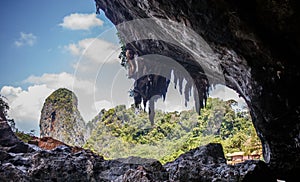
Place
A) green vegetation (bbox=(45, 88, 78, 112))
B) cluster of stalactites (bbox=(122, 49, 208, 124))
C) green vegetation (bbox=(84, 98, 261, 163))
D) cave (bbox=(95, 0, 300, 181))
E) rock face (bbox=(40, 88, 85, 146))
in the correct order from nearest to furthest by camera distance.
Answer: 1. cave (bbox=(95, 0, 300, 181))
2. cluster of stalactites (bbox=(122, 49, 208, 124))
3. green vegetation (bbox=(84, 98, 261, 163))
4. rock face (bbox=(40, 88, 85, 146))
5. green vegetation (bbox=(45, 88, 78, 112))

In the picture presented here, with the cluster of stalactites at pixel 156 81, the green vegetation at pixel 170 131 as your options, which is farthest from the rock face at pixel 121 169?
the green vegetation at pixel 170 131

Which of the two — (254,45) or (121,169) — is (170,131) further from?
(254,45)

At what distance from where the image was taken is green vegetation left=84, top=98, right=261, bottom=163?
16281 millimetres

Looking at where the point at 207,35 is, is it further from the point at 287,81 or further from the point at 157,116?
the point at 157,116

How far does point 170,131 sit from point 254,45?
13761 mm

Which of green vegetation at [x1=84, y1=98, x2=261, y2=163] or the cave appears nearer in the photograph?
the cave

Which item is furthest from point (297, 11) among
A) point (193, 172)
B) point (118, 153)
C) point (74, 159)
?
point (118, 153)

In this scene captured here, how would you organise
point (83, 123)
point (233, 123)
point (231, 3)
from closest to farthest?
point (231, 3), point (233, 123), point (83, 123)

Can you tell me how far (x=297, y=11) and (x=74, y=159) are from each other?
10.8ft

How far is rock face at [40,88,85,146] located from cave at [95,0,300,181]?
15937 millimetres

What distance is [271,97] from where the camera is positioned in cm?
429

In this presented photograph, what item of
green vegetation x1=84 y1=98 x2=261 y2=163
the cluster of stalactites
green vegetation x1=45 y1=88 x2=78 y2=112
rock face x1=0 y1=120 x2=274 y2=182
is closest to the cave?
rock face x1=0 y1=120 x2=274 y2=182

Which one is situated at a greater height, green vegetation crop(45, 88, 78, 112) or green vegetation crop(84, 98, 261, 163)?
green vegetation crop(45, 88, 78, 112)

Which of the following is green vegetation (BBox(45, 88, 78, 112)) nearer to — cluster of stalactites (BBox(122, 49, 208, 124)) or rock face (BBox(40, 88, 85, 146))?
rock face (BBox(40, 88, 85, 146))
